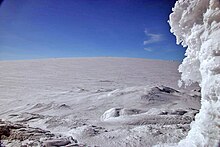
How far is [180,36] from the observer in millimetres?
2104

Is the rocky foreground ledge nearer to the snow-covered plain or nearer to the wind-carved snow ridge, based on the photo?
the snow-covered plain

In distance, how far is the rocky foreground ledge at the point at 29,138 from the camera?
2.29m

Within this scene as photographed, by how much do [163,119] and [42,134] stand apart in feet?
4.54

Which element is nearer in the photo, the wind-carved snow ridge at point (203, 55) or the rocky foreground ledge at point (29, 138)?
the wind-carved snow ridge at point (203, 55)

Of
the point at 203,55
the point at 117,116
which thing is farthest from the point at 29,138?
the point at 203,55

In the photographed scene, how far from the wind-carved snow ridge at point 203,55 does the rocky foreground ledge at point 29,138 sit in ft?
3.52

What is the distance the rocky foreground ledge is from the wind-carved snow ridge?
1.07 meters

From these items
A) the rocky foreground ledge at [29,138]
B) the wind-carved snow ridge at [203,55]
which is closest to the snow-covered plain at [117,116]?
the rocky foreground ledge at [29,138]

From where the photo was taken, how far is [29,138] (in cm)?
244

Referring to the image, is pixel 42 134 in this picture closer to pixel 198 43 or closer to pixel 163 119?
pixel 163 119

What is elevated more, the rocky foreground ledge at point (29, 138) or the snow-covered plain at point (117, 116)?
the snow-covered plain at point (117, 116)

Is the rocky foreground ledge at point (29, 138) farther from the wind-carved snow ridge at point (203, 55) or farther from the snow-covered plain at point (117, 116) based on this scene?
the wind-carved snow ridge at point (203, 55)

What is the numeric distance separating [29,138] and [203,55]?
5.65ft

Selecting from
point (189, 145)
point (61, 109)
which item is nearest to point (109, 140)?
point (189, 145)
